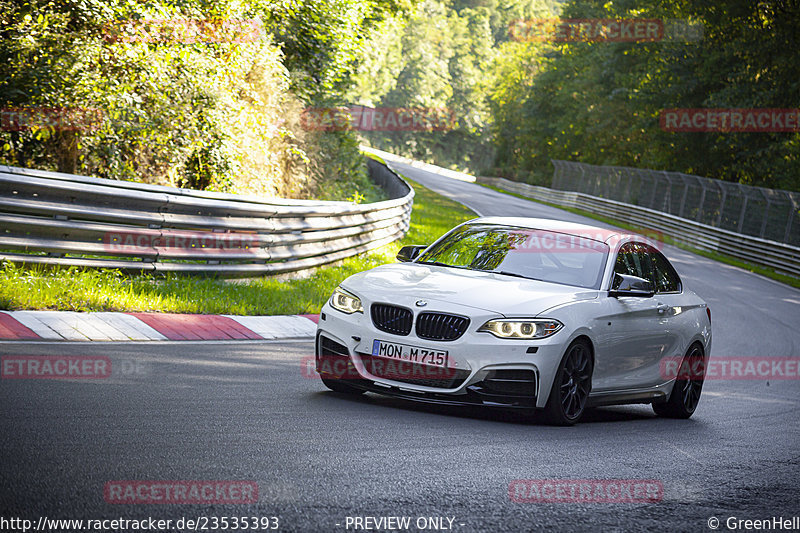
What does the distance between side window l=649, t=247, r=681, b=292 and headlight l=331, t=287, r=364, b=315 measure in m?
3.20

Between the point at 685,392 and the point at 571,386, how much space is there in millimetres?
2485

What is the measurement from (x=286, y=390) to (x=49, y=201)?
4354 mm

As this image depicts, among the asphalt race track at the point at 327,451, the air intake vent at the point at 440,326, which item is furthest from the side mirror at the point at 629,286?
the air intake vent at the point at 440,326

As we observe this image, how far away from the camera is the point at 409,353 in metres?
7.02

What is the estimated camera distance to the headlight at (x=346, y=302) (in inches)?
292

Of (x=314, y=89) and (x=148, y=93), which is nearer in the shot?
(x=148, y=93)

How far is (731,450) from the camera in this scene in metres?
7.49

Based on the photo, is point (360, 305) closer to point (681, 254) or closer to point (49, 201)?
point (49, 201)

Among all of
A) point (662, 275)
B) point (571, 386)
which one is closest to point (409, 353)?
point (571, 386)

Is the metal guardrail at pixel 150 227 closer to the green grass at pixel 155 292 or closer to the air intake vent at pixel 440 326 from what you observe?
the green grass at pixel 155 292

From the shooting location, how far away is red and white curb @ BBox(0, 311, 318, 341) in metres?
8.62
